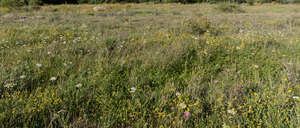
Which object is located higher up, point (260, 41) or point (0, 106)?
point (260, 41)

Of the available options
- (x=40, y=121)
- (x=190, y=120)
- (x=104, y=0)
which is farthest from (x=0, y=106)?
(x=104, y=0)

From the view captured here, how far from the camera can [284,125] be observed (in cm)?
163

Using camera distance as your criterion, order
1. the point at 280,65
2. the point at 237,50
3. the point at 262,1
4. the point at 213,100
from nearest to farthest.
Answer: the point at 213,100
the point at 280,65
the point at 237,50
the point at 262,1

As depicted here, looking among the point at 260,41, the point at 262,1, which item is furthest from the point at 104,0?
the point at 260,41

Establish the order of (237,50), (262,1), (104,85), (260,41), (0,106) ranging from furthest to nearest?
(262,1), (260,41), (237,50), (104,85), (0,106)

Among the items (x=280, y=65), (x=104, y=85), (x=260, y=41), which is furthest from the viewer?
(x=260, y=41)

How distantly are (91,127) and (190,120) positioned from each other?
1.00 metres

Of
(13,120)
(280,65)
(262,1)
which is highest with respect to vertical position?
(262,1)

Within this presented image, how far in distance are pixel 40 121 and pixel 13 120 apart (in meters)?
0.22

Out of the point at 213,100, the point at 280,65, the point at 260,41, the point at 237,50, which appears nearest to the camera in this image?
the point at 213,100

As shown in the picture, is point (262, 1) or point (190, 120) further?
point (262, 1)

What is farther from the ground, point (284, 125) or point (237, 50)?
point (237, 50)

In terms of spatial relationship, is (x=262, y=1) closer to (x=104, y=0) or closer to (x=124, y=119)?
(x=104, y=0)

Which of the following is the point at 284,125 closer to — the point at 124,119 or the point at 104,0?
the point at 124,119
